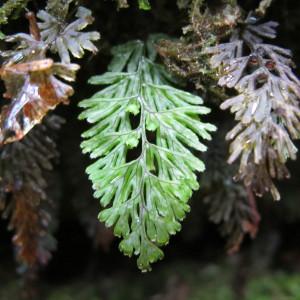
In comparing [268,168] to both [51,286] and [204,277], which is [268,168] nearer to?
[204,277]

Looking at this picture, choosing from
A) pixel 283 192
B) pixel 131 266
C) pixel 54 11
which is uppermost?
pixel 54 11

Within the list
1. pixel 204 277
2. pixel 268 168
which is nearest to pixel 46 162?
pixel 268 168

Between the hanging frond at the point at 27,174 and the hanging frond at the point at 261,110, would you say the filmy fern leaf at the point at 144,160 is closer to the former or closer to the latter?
the hanging frond at the point at 261,110

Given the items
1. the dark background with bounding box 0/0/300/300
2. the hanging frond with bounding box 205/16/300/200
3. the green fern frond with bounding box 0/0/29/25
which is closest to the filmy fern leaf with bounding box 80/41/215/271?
the hanging frond with bounding box 205/16/300/200

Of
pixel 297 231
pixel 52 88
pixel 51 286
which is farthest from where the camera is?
pixel 297 231

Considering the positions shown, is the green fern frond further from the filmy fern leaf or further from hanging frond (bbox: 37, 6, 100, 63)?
the filmy fern leaf

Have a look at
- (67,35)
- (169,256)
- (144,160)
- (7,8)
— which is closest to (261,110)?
(144,160)

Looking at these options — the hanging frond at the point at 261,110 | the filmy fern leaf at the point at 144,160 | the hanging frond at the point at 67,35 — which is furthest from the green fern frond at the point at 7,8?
the hanging frond at the point at 261,110
